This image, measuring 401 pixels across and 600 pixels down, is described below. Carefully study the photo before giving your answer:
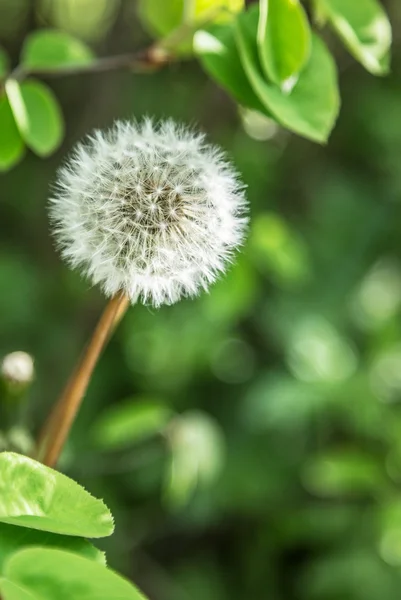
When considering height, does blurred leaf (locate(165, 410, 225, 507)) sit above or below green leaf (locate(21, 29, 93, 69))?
below

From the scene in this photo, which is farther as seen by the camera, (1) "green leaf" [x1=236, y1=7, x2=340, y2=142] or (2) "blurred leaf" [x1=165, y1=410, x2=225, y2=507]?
(2) "blurred leaf" [x1=165, y1=410, x2=225, y2=507]

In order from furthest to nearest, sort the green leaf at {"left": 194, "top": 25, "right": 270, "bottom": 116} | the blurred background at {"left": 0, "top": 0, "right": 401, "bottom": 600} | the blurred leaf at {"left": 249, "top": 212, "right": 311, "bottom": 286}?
the blurred background at {"left": 0, "top": 0, "right": 401, "bottom": 600} → the blurred leaf at {"left": 249, "top": 212, "right": 311, "bottom": 286} → the green leaf at {"left": 194, "top": 25, "right": 270, "bottom": 116}

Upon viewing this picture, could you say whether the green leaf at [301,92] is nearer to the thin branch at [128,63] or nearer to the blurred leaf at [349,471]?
the thin branch at [128,63]

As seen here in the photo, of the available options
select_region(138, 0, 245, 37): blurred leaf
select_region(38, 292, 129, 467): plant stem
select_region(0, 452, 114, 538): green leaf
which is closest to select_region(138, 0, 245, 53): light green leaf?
select_region(138, 0, 245, 37): blurred leaf

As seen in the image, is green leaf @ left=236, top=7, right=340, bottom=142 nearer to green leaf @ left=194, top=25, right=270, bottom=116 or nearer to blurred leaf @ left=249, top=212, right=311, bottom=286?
green leaf @ left=194, top=25, right=270, bottom=116

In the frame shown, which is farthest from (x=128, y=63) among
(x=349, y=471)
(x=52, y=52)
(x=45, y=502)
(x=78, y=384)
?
(x=349, y=471)

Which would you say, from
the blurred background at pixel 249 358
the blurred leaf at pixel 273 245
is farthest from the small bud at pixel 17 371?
the blurred leaf at pixel 273 245

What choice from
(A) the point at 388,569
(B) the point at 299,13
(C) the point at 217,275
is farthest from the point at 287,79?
(A) the point at 388,569
